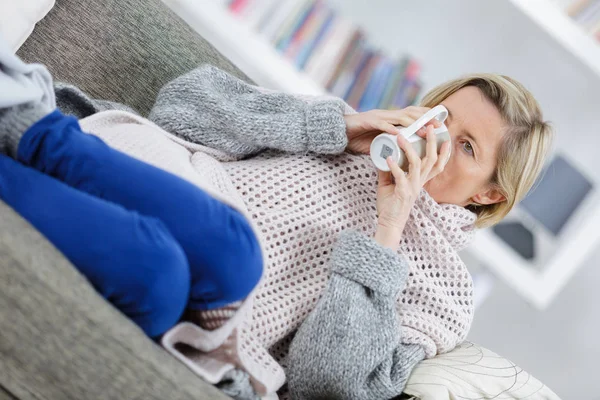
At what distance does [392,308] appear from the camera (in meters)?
1.00

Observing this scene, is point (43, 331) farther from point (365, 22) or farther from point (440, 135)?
point (365, 22)

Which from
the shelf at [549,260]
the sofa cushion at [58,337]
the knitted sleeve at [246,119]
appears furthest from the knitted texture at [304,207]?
the shelf at [549,260]

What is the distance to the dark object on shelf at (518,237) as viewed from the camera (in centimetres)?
189

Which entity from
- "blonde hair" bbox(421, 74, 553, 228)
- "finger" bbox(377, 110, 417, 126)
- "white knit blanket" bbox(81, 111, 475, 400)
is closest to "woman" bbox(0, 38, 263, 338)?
"white knit blanket" bbox(81, 111, 475, 400)

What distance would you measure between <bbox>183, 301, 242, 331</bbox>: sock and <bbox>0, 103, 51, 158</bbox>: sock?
0.29m

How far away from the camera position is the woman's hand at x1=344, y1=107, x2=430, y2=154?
1.12 meters

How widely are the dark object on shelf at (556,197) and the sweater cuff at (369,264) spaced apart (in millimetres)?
1017

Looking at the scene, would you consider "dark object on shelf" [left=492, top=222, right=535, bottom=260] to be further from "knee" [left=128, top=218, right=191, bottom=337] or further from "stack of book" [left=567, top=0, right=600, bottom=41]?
"knee" [left=128, top=218, right=191, bottom=337]

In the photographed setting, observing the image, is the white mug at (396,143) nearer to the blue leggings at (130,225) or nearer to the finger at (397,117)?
the finger at (397,117)

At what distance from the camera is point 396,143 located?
105 centimetres

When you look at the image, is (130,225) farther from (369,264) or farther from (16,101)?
(369,264)

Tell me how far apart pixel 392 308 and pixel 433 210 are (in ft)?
0.74

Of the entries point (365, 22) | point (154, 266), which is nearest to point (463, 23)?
point (365, 22)

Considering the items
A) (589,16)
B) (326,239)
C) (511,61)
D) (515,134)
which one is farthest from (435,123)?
(511,61)
